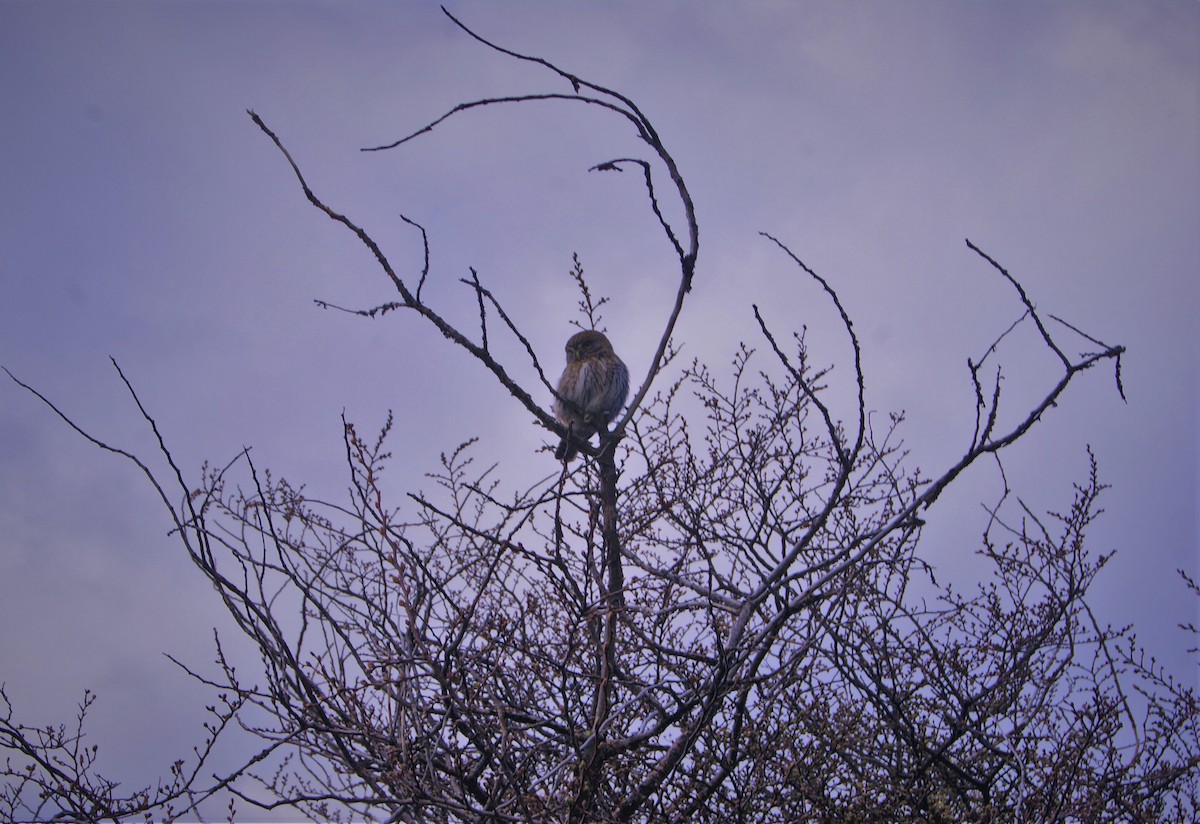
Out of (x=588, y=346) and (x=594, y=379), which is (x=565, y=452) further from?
(x=588, y=346)

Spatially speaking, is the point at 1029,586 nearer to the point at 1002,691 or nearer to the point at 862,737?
the point at 1002,691

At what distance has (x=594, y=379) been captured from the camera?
7156mm

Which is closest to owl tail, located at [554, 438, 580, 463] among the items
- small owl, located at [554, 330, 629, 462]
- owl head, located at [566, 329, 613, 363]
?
small owl, located at [554, 330, 629, 462]

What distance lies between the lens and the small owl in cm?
714

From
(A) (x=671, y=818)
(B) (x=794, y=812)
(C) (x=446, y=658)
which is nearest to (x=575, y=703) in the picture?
(A) (x=671, y=818)

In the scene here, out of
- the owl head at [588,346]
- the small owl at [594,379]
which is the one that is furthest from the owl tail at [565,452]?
the owl head at [588,346]

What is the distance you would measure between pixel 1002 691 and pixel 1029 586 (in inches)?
31.7

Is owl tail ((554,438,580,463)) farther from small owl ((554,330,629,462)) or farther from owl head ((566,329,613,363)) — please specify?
owl head ((566,329,613,363))

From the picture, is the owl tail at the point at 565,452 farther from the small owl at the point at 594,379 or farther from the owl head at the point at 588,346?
the owl head at the point at 588,346

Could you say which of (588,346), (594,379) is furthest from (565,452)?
(588,346)

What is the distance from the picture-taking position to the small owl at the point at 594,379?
714 cm

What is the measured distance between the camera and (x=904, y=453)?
640cm

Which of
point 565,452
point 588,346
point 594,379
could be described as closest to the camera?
point 565,452

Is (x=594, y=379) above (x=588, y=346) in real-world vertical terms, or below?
below
